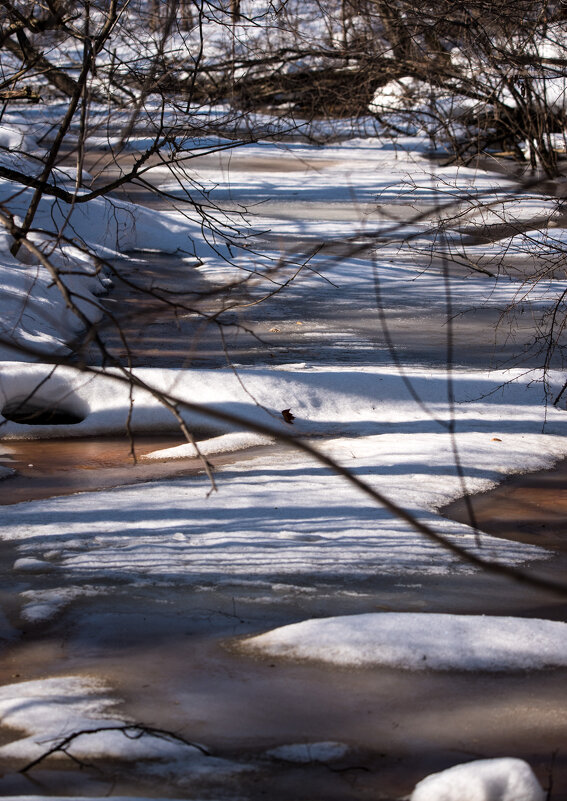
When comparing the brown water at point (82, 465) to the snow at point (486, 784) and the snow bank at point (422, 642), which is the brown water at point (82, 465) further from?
the snow at point (486, 784)

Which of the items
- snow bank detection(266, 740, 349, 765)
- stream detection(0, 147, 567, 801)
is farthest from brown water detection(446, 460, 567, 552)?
snow bank detection(266, 740, 349, 765)

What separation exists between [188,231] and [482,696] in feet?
36.6

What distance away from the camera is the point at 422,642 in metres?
3.52

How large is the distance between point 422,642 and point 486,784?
0.97 metres

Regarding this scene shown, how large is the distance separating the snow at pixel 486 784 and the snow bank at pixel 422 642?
0.78 metres

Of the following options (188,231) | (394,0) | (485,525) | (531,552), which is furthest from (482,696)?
(188,231)

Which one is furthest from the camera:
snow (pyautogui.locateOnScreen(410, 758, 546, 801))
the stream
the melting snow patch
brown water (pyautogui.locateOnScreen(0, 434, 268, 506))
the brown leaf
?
the brown leaf

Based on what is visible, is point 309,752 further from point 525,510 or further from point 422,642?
point 525,510

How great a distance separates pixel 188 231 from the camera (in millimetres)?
13672

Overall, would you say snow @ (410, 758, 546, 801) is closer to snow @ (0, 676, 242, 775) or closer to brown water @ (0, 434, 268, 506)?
snow @ (0, 676, 242, 775)

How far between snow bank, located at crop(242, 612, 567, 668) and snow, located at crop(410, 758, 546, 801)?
0.78 m

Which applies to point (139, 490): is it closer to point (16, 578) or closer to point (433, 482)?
point (16, 578)

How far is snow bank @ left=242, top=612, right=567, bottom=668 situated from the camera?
11.3 ft

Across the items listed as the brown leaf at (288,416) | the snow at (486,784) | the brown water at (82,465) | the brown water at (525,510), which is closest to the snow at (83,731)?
the snow at (486,784)
